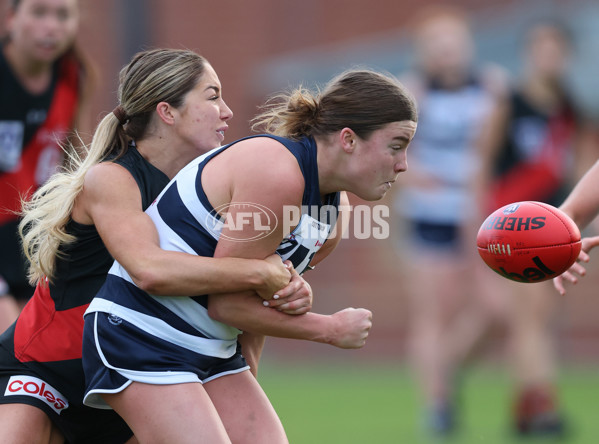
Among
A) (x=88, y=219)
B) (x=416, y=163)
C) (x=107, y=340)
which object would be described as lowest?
(x=416, y=163)

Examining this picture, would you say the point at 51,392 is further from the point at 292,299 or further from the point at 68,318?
the point at 292,299

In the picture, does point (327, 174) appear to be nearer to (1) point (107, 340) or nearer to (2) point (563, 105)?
(1) point (107, 340)

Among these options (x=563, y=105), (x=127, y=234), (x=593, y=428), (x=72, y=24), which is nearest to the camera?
(x=127, y=234)

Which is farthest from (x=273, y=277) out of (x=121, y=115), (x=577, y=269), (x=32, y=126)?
(x=32, y=126)

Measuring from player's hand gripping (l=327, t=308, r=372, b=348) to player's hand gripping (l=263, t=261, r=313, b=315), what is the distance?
115mm

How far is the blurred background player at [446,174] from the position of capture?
24.3ft

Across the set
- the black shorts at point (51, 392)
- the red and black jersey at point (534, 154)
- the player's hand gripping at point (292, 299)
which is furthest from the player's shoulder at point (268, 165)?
the red and black jersey at point (534, 154)

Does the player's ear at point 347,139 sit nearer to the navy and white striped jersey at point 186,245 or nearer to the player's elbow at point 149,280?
the navy and white striped jersey at point 186,245

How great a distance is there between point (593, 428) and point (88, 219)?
4.46 metres

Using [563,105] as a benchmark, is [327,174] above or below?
above

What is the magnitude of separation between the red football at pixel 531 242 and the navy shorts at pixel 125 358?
44.4 inches

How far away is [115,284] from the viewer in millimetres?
3490

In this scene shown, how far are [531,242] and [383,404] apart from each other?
4826 millimetres

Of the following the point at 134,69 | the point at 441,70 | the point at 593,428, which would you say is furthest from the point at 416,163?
the point at 134,69
